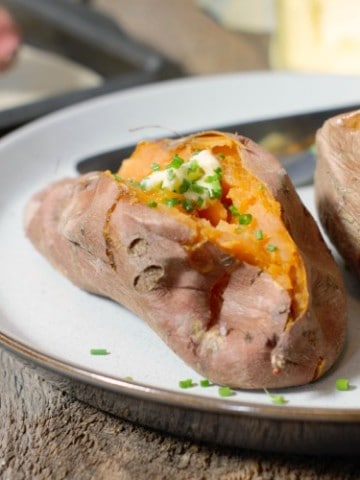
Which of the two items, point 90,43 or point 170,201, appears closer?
point 170,201

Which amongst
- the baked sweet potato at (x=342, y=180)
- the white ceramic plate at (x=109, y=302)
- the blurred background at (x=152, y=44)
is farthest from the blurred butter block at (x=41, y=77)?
the baked sweet potato at (x=342, y=180)

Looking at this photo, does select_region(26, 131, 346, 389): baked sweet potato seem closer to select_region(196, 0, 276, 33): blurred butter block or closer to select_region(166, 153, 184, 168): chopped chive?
select_region(166, 153, 184, 168): chopped chive

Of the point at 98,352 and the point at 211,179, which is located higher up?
the point at 211,179

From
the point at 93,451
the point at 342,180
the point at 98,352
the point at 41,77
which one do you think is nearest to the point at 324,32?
the point at 41,77

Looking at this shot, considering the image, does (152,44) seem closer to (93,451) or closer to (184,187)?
(184,187)

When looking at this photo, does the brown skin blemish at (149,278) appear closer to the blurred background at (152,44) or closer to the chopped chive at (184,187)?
the chopped chive at (184,187)

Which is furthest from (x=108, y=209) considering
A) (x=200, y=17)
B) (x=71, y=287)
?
(x=200, y=17)

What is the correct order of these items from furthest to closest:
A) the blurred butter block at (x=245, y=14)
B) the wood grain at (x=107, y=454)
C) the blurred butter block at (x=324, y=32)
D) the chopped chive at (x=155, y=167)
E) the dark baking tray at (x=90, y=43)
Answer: the blurred butter block at (x=245, y=14) → the dark baking tray at (x=90, y=43) → the blurred butter block at (x=324, y=32) → the chopped chive at (x=155, y=167) → the wood grain at (x=107, y=454)
